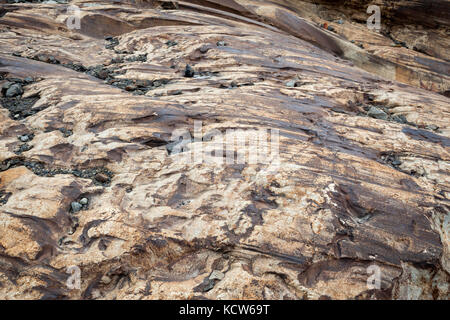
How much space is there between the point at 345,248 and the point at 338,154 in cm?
145

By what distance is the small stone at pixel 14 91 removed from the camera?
5.32 metres

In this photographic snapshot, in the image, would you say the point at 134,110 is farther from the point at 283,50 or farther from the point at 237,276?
the point at 283,50

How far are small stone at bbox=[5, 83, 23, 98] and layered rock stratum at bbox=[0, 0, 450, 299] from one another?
2.0 inches

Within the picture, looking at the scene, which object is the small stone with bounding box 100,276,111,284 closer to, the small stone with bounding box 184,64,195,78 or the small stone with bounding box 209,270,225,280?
the small stone with bounding box 209,270,225,280

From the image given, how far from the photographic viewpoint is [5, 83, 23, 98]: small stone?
5324mm

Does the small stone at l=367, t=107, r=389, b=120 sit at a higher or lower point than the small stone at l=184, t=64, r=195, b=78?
lower

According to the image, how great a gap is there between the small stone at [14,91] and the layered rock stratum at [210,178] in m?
0.05

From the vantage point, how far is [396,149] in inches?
189

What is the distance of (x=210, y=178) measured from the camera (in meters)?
4.06

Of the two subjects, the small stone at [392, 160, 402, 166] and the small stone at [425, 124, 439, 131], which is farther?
the small stone at [425, 124, 439, 131]

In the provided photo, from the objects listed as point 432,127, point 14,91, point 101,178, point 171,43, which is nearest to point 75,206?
point 101,178

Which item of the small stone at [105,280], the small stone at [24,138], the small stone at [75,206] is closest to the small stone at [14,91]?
the small stone at [24,138]

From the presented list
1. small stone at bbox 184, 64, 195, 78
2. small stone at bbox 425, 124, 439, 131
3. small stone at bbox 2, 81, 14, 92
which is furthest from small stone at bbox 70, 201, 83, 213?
small stone at bbox 425, 124, 439, 131

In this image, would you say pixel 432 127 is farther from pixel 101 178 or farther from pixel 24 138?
pixel 24 138
